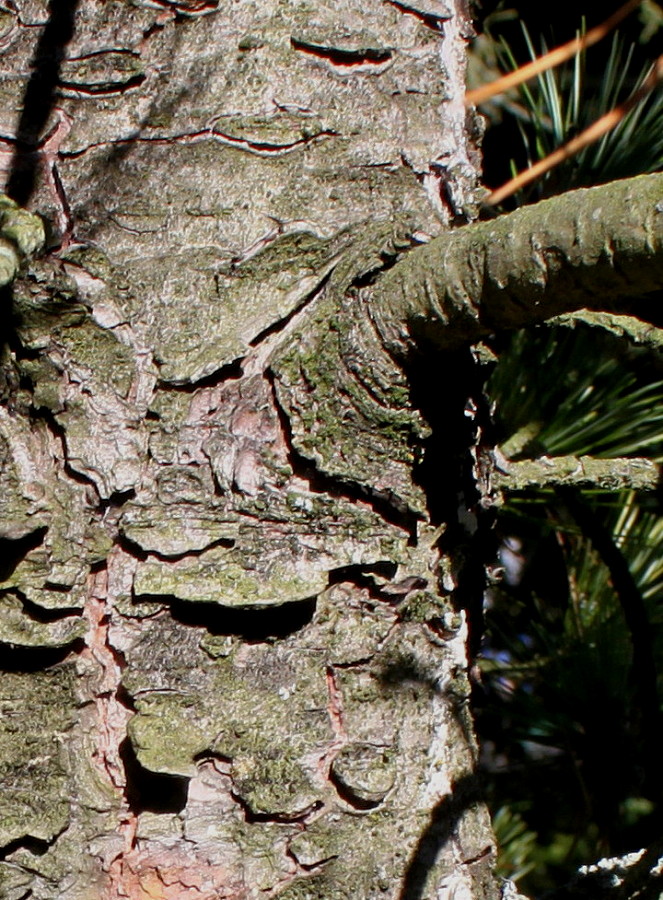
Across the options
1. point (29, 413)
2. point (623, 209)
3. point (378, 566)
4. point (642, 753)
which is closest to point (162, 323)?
point (29, 413)

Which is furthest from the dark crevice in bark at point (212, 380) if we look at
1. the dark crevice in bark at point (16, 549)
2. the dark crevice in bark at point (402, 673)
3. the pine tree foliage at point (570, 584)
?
the pine tree foliage at point (570, 584)

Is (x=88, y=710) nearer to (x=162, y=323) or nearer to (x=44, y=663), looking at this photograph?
(x=44, y=663)

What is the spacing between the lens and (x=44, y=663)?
2.33ft

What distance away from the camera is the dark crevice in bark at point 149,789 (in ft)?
2.28

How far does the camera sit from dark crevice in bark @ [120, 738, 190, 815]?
0.70 m

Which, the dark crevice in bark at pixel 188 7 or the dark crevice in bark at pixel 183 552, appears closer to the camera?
the dark crevice in bark at pixel 183 552

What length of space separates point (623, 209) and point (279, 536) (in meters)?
0.29

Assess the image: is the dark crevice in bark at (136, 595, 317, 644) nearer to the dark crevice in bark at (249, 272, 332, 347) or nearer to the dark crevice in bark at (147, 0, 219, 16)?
the dark crevice in bark at (249, 272, 332, 347)

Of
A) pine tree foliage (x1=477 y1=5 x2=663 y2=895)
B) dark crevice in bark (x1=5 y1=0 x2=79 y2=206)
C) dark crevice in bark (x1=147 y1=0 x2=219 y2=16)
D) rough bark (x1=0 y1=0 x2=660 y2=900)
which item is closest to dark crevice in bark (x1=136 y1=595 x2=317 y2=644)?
rough bark (x1=0 y1=0 x2=660 y2=900)

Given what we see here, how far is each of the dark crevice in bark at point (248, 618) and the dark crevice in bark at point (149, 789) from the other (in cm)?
9

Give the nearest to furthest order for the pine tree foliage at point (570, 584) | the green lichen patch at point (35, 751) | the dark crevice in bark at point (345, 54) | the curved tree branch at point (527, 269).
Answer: the curved tree branch at point (527, 269) < the green lichen patch at point (35, 751) < the dark crevice in bark at point (345, 54) < the pine tree foliage at point (570, 584)

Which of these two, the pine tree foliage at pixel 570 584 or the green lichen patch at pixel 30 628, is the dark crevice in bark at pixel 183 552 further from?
the pine tree foliage at pixel 570 584

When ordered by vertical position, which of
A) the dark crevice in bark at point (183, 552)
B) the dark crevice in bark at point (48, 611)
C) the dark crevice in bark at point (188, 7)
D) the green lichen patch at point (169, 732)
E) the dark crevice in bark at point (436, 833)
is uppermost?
the dark crevice in bark at point (188, 7)

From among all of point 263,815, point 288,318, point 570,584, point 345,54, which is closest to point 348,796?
point 263,815
